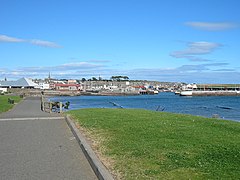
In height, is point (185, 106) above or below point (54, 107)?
below

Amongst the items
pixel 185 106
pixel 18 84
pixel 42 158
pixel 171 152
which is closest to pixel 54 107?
pixel 42 158

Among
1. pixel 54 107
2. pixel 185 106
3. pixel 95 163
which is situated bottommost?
pixel 185 106

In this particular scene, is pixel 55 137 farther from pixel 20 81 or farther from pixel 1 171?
pixel 20 81

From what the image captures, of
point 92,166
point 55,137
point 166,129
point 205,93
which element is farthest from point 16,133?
point 205,93

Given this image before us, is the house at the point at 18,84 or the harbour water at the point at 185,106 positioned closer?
the harbour water at the point at 185,106

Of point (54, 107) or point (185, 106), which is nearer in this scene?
point (54, 107)

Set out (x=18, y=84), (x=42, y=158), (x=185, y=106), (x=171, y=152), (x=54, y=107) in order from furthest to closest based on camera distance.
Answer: (x=18, y=84), (x=185, y=106), (x=54, y=107), (x=42, y=158), (x=171, y=152)

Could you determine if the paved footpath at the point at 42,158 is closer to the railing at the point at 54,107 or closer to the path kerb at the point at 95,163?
the path kerb at the point at 95,163

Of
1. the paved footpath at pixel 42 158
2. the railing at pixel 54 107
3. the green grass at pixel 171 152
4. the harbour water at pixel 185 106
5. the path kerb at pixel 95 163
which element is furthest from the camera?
the harbour water at pixel 185 106

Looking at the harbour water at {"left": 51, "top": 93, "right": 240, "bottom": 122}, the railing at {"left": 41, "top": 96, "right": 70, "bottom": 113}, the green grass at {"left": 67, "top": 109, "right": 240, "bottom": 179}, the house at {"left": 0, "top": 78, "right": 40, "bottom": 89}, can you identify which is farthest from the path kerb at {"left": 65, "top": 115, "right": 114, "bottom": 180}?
the house at {"left": 0, "top": 78, "right": 40, "bottom": 89}

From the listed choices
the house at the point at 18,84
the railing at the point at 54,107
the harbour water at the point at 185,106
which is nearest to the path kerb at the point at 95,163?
the railing at the point at 54,107

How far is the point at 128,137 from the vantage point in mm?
9891

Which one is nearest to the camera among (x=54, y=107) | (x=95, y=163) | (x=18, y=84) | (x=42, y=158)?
(x=95, y=163)

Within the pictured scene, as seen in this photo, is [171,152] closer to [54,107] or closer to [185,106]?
[54,107]
